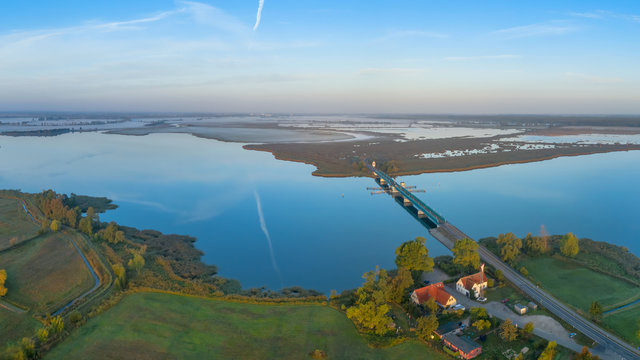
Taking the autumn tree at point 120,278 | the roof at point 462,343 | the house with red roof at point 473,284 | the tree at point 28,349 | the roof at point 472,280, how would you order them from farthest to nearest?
the autumn tree at point 120,278
the roof at point 472,280
the house with red roof at point 473,284
the roof at point 462,343
the tree at point 28,349

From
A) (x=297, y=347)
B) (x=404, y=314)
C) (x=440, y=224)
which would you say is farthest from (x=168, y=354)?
(x=440, y=224)

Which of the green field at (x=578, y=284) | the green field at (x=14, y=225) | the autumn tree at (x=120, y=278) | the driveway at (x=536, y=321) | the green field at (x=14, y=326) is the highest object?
the green field at (x=14, y=225)

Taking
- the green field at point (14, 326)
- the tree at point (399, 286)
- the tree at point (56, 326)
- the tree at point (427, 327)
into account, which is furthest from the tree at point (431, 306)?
the green field at point (14, 326)

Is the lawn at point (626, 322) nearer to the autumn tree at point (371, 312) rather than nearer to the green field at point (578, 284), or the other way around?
the green field at point (578, 284)

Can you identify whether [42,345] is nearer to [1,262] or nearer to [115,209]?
[1,262]

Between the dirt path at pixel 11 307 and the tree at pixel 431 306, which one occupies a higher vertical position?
the tree at pixel 431 306

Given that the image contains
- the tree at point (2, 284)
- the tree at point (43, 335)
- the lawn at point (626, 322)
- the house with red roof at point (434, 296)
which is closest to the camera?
the tree at point (43, 335)

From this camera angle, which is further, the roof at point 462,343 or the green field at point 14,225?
the green field at point 14,225
